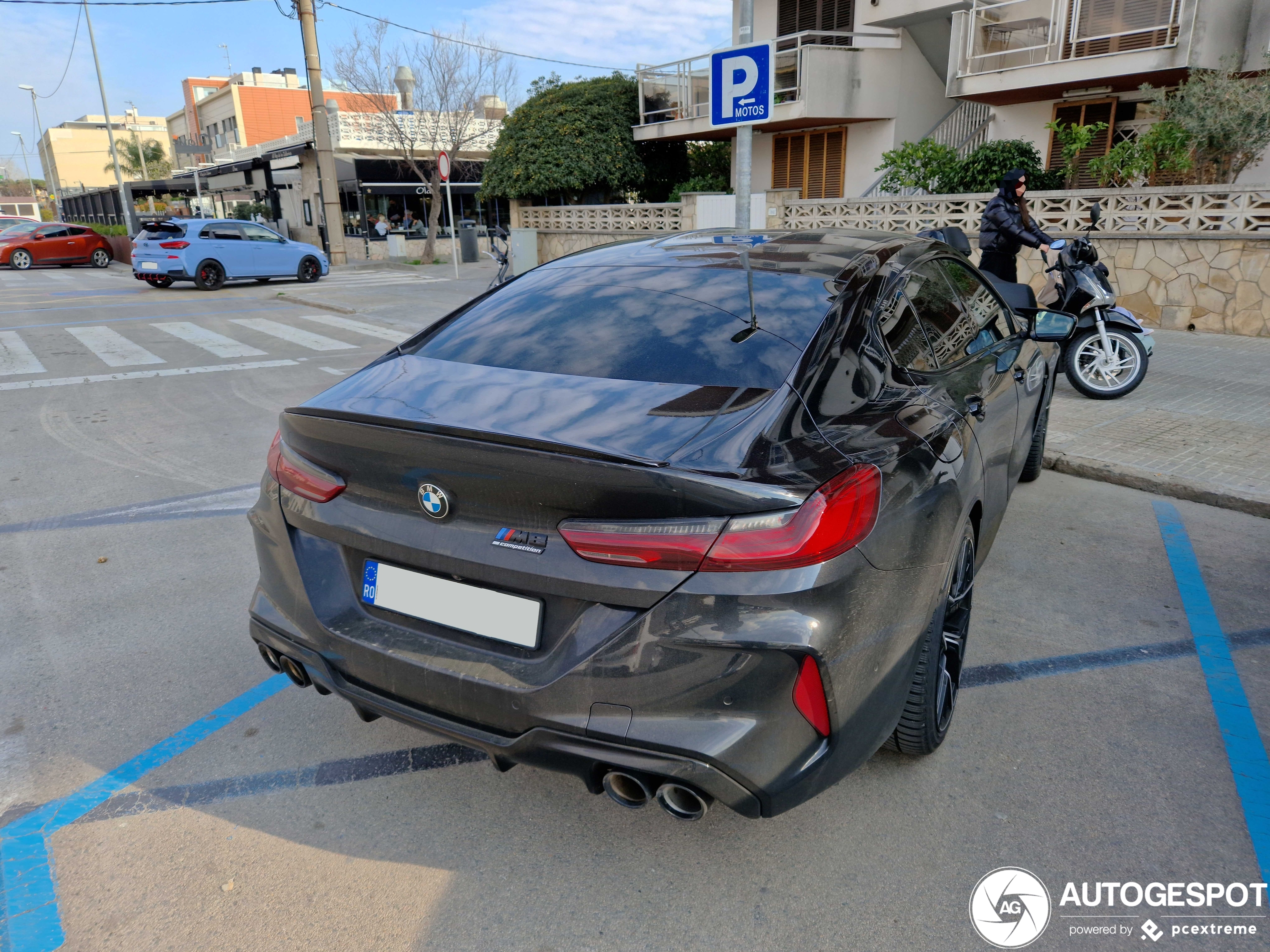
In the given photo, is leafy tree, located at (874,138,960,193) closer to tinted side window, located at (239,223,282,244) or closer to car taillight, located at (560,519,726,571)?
tinted side window, located at (239,223,282,244)

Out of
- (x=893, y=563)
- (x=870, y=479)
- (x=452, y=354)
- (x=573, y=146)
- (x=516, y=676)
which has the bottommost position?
(x=516, y=676)

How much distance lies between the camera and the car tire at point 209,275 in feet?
62.4

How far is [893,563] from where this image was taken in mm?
2246

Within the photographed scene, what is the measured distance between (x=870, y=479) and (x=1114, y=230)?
11676 millimetres

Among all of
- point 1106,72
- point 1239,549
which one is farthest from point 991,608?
point 1106,72

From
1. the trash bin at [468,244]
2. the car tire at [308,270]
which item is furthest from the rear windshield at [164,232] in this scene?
the trash bin at [468,244]

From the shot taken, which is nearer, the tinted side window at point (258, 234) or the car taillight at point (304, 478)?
the car taillight at point (304, 478)

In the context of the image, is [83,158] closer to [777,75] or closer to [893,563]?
[777,75]

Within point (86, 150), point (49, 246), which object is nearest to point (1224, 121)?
point (49, 246)

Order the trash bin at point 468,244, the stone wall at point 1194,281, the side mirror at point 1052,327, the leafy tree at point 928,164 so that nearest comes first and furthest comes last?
the side mirror at point 1052,327, the stone wall at point 1194,281, the leafy tree at point 928,164, the trash bin at point 468,244

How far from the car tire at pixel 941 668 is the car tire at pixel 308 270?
20.2 meters

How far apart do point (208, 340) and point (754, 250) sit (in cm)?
1065

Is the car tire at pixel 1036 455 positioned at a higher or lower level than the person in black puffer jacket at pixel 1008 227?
lower

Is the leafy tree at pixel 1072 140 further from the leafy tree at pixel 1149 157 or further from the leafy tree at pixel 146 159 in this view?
the leafy tree at pixel 146 159
